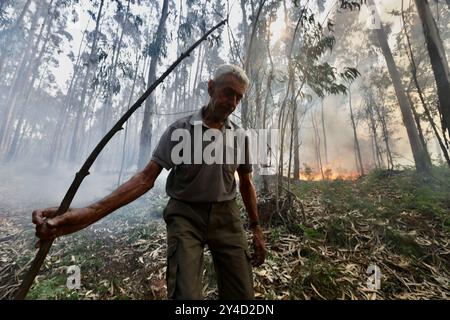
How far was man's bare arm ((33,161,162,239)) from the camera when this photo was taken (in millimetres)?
1080

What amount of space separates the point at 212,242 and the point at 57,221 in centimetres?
99

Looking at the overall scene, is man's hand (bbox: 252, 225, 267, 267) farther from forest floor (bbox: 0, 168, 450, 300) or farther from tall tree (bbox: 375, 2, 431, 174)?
tall tree (bbox: 375, 2, 431, 174)

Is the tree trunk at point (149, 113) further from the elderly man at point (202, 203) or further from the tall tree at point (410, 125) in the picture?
the elderly man at point (202, 203)

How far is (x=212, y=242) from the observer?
5.85 ft

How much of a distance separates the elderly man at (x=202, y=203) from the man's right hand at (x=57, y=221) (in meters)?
0.23

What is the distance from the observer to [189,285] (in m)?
1.44

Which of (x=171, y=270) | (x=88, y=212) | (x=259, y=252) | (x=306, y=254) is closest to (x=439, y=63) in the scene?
(x=306, y=254)

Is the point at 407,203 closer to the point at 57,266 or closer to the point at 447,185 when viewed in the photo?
the point at 447,185

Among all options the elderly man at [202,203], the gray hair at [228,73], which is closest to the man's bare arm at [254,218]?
the elderly man at [202,203]

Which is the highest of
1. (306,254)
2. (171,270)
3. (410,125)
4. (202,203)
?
(410,125)

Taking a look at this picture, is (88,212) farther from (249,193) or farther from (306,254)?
(306,254)

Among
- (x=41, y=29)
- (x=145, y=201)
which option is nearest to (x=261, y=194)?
(x=145, y=201)
